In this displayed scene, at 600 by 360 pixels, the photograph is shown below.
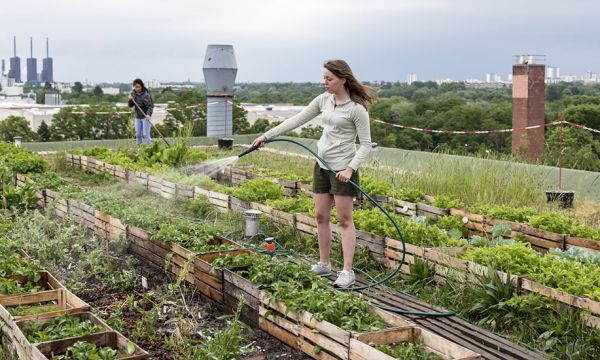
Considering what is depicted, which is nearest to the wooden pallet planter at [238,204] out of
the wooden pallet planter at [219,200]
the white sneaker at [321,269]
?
the wooden pallet planter at [219,200]

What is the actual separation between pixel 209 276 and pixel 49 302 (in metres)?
1.15

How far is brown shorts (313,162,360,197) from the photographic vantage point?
5780 millimetres

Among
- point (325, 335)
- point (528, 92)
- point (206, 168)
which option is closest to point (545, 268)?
point (325, 335)

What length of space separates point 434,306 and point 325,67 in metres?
1.87

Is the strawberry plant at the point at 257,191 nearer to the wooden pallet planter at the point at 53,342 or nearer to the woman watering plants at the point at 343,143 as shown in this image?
the woman watering plants at the point at 343,143

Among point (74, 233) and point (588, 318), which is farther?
point (74, 233)

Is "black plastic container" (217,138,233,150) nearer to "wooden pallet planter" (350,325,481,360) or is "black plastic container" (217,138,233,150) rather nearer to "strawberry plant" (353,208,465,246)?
"strawberry plant" (353,208,465,246)

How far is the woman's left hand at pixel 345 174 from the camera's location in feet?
18.4

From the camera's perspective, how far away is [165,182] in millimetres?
10117

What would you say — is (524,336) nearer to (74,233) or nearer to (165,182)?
(74,233)

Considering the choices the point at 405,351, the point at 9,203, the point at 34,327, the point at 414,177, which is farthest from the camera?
the point at 414,177

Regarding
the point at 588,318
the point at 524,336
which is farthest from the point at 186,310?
the point at 588,318

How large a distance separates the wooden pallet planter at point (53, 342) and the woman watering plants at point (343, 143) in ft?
6.25

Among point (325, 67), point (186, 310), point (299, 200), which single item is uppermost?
point (325, 67)
